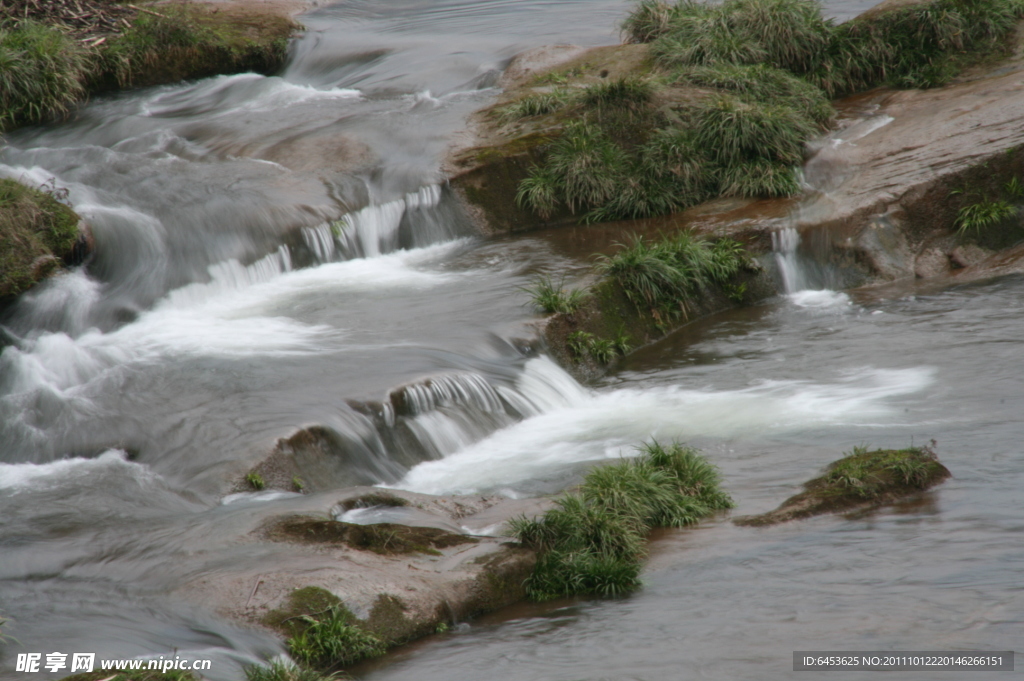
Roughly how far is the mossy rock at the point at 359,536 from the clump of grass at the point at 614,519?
528mm

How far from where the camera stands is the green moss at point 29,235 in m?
A: 9.97

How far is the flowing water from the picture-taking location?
517cm

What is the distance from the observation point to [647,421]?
28.0 feet

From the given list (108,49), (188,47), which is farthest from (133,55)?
(188,47)

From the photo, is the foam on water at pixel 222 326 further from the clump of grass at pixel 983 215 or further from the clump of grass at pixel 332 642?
the clump of grass at pixel 983 215

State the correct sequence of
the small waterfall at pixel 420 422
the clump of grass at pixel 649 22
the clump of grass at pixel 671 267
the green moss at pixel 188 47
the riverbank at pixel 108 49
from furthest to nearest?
1. the clump of grass at pixel 649 22
2. the green moss at pixel 188 47
3. the riverbank at pixel 108 49
4. the clump of grass at pixel 671 267
5. the small waterfall at pixel 420 422

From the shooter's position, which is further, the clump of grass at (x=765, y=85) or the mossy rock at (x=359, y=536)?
the clump of grass at (x=765, y=85)

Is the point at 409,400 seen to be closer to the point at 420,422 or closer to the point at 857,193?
the point at 420,422

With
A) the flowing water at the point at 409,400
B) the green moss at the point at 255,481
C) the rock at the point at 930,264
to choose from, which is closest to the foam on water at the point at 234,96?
the flowing water at the point at 409,400

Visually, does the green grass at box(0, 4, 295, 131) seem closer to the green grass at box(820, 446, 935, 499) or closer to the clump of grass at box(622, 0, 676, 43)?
the clump of grass at box(622, 0, 676, 43)

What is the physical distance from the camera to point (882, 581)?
17.4ft

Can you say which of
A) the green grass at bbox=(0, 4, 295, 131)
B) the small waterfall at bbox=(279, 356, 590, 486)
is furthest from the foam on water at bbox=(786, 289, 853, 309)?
the green grass at bbox=(0, 4, 295, 131)

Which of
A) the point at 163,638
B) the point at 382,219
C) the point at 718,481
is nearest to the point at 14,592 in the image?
the point at 163,638

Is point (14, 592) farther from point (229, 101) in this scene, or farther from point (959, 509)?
point (229, 101)
